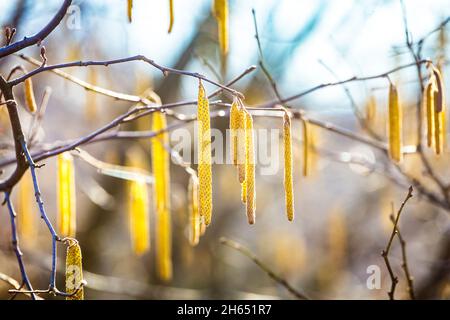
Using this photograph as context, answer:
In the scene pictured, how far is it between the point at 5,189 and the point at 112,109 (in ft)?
8.61

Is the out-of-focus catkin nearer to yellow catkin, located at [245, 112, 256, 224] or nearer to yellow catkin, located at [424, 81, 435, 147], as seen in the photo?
yellow catkin, located at [424, 81, 435, 147]

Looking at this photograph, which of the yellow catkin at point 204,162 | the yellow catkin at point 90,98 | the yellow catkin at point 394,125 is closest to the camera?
A: the yellow catkin at point 204,162

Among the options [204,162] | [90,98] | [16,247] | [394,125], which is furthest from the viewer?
[90,98]

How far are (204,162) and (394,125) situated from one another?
0.60 metres

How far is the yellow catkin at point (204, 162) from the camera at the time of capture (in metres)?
0.93

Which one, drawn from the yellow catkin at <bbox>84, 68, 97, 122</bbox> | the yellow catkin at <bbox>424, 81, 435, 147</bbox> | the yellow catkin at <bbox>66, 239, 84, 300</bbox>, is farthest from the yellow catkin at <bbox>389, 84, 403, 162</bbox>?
the yellow catkin at <bbox>84, 68, 97, 122</bbox>

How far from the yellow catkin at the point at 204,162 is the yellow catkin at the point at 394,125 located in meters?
0.56

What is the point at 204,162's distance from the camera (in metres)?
0.95

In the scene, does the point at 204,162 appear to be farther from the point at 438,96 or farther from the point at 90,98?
the point at 90,98

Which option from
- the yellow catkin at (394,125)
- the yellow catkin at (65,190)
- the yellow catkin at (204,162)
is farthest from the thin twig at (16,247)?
the yellow catkin at (394,125)

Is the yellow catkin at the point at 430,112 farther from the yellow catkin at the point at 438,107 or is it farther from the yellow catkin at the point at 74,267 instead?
the yellow catkin at the point at 74,267

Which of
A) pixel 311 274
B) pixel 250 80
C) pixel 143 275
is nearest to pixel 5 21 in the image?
pixel 250 80

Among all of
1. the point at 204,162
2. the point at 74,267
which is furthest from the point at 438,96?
the point at 74,267
